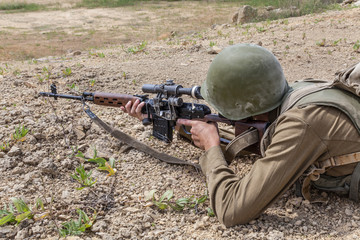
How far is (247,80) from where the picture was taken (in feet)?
8.47

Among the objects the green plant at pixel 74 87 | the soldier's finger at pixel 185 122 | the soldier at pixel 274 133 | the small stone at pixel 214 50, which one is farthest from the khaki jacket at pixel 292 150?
the small stone at pixel 214 50

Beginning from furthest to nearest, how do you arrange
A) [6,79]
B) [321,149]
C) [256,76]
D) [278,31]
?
[278,31] → [6,79] → [256,76] → [321,149]

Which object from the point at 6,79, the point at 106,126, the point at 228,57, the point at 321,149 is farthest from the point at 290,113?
the point at 6,79

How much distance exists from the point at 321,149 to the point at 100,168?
200 centimetres

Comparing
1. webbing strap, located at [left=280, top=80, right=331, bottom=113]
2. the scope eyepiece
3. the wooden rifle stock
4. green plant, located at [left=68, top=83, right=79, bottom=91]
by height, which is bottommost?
green plant, located at [left=68, top=83, right=79, bottom=91]

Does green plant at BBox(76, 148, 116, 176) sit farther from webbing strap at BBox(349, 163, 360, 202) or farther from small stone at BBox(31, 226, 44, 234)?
webbing strap at BBox(349, 163, 360, 202)

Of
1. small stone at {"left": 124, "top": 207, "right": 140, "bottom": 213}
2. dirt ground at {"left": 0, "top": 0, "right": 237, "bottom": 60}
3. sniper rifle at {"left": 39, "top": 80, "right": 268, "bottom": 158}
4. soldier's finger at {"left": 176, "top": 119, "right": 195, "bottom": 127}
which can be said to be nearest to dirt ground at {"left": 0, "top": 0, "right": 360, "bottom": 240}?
small stone at {"left": 124, "top": 207, "right": 140, "bottom": 213}

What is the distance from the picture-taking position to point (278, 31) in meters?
8.38

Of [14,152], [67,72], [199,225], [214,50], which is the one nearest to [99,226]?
[199,225]

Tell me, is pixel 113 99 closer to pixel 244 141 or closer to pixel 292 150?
pixel 244 141

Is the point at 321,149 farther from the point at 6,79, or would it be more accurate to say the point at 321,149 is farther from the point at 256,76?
the point at 6,79

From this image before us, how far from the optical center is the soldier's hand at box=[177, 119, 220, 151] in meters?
2.90

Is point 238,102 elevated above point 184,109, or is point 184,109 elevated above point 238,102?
point 238,102

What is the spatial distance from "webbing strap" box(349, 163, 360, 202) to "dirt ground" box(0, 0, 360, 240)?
106mm
